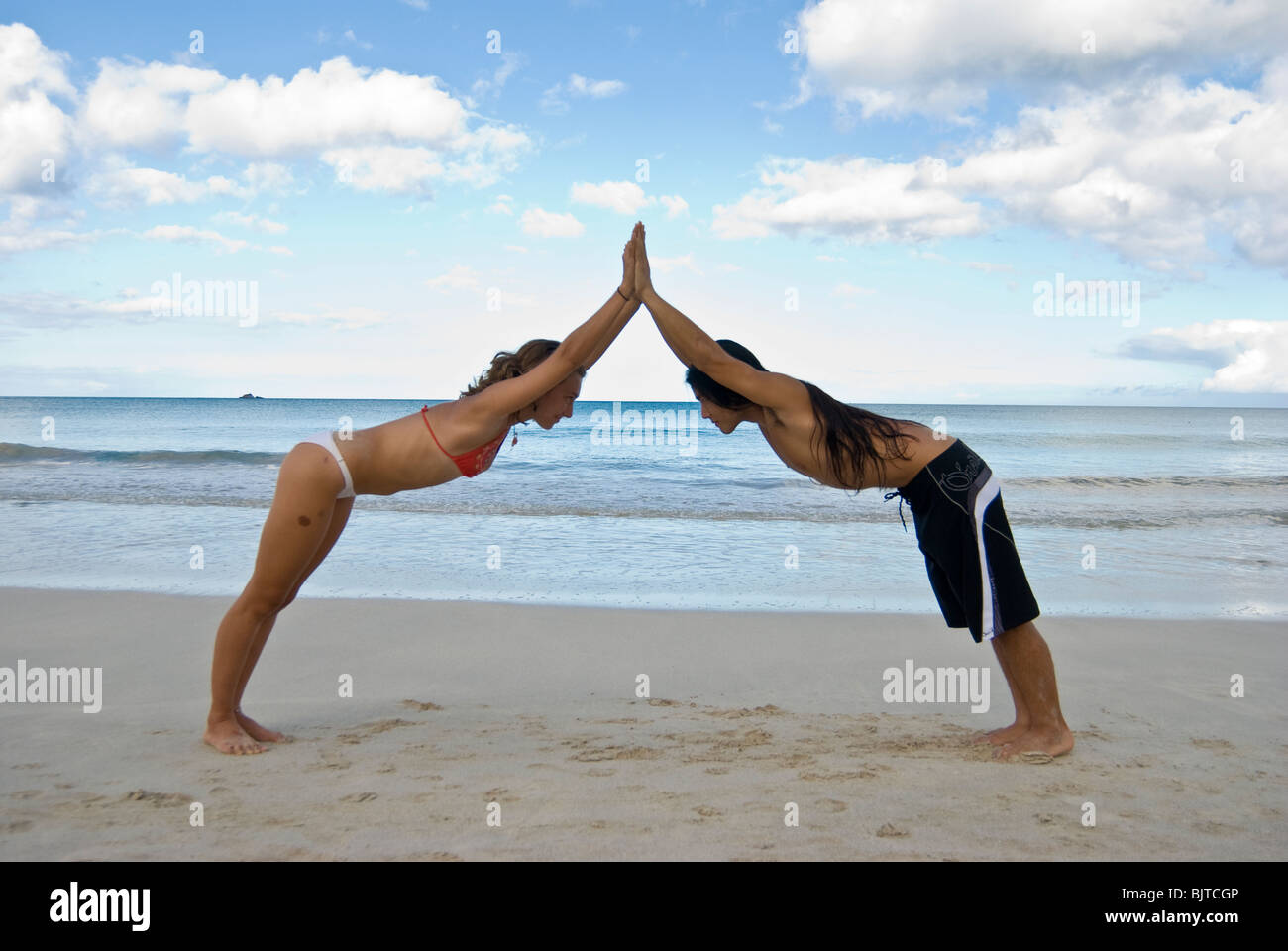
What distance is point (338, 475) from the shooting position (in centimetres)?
389

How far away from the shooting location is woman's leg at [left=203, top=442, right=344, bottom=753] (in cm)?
388

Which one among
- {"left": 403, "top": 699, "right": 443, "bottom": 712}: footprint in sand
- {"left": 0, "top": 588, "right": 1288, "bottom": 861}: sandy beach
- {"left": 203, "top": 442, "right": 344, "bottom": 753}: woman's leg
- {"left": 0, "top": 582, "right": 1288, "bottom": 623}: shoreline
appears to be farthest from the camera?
{"left": 0, "top": 582, "right": 1288, "bottom": 623}: shoreline

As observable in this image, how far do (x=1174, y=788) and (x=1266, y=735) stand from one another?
3.87ft

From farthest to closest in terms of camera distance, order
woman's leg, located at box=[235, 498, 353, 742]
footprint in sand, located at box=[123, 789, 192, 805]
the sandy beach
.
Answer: woman's leg, located at box=[235, 498, 353, 742]
footprint in sand, located at box=[123, 789, 192, 805]
the sandy beach

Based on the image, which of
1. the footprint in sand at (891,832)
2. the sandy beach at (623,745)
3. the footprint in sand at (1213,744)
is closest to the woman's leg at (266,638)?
the sandy beach at (623,745)

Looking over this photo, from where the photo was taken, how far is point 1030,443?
3316cm

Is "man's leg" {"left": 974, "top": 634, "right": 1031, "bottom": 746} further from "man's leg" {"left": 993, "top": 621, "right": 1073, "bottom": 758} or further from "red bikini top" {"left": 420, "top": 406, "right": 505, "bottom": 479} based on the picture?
"red bikini top" {"left": 420, "top": 406, "right": 505, "bottom": 479}

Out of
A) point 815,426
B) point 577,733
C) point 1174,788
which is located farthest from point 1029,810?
point 577,733

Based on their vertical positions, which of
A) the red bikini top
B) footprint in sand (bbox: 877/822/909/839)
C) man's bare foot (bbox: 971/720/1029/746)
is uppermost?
the red bikini top

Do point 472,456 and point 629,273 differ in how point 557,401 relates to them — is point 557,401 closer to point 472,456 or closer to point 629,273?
point 472,456

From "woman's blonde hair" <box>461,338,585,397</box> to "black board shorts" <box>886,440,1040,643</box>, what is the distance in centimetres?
184

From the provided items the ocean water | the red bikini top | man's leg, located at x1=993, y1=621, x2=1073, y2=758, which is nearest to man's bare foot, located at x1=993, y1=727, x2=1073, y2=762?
man's leg, located at x1=993, y1=621, x2=1073, y2=758

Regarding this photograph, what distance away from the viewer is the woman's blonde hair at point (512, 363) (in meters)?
4.29

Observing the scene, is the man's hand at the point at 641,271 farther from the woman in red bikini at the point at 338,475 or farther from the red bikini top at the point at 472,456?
the red bikini top at the point at 472,456
